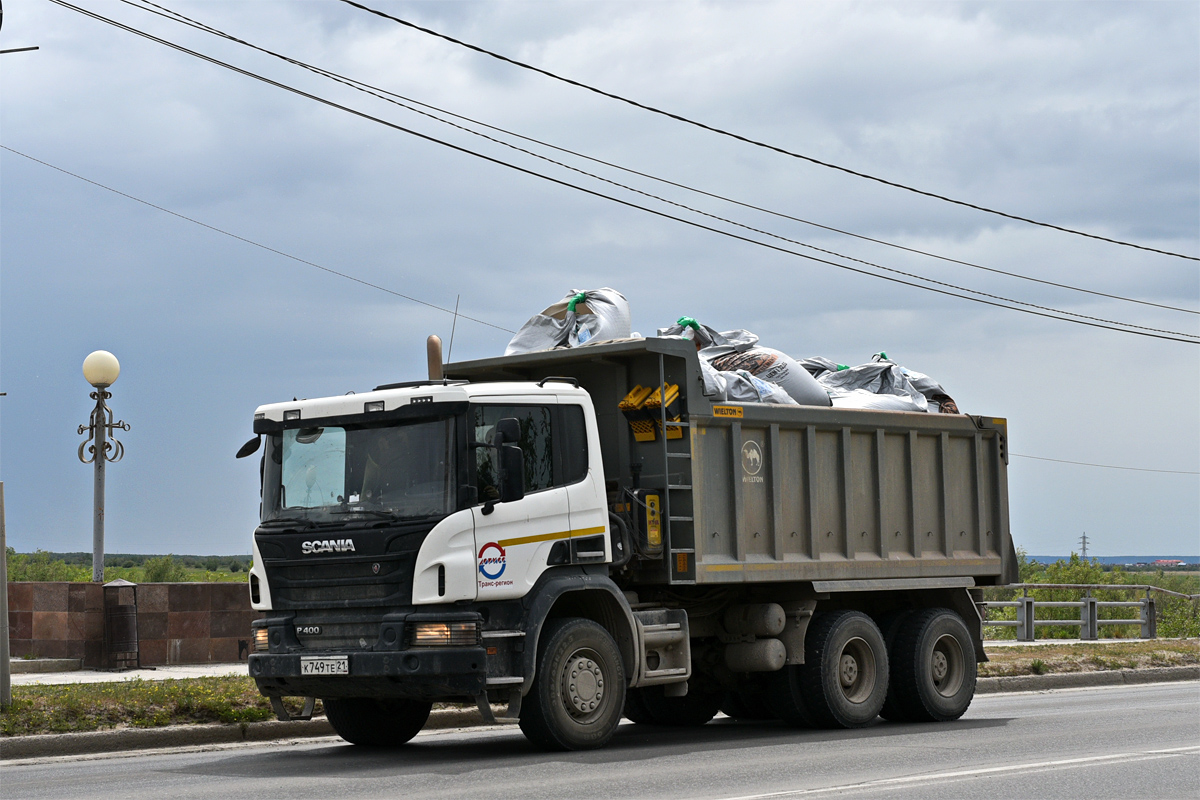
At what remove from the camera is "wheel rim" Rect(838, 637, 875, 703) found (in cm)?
1309

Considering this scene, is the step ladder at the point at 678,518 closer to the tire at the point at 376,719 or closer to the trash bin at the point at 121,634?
the tire at the point at 376,719

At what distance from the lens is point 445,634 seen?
1016cm

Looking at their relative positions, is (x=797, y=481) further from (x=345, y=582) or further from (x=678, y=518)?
(x=345, y=582)

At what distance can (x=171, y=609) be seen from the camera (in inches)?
714

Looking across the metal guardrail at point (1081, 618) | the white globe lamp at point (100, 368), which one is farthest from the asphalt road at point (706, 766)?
the metal guardrail at point (1081, 618)

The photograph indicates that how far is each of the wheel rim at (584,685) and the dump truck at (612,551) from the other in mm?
17

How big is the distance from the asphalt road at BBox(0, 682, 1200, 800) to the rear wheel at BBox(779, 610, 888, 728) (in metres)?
0.21

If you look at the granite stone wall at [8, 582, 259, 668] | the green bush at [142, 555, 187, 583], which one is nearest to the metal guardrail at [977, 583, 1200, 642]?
the granite stone wall at [8, 582, 259, 668]

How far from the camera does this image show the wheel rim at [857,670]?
43.0 feet

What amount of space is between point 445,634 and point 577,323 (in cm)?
374

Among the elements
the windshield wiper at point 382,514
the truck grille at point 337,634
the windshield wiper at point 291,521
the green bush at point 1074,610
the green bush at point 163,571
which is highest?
the windshield wiper at point 382,514

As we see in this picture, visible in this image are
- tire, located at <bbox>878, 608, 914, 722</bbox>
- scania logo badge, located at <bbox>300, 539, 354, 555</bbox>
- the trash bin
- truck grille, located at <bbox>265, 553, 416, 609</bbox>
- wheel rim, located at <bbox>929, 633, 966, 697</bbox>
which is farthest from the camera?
the trash bin

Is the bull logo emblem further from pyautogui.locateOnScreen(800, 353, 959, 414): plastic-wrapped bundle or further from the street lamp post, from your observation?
the street lamp post

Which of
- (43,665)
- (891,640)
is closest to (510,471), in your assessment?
(891,640)
